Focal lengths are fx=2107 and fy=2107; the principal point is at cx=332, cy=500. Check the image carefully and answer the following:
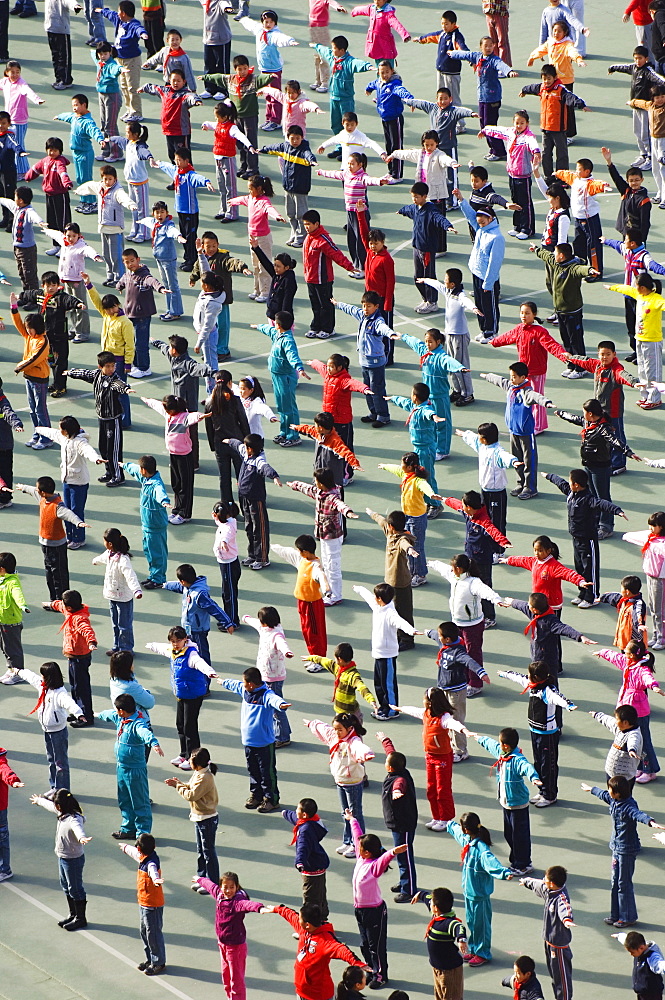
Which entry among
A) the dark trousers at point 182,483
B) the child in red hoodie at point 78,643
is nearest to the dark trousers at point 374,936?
the child in red hoodie at point 78,643

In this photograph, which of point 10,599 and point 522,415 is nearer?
point 10,599

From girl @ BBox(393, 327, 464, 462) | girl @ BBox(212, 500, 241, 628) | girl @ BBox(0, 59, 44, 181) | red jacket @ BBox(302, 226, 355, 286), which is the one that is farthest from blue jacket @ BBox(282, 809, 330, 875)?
girl @ BBox(0, 59, 44, 181)

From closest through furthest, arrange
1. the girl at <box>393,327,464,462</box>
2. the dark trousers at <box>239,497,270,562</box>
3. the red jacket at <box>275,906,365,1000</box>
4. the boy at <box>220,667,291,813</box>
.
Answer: the red jacket at <box>275,906,365,1000</box> → the boy at <box>220,667,291,813</box> → the dark trousers at <box>239,497,270,562</box> → the girl at <box>393,327,464,462</box>

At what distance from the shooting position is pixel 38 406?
2881 cm

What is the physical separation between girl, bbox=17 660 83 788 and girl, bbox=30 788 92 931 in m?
1.36

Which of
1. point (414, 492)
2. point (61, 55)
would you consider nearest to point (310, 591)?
point (414, 492)

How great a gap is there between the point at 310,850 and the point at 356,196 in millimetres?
15036

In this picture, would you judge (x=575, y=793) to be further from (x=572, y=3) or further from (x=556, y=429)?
(x=572, y=3)

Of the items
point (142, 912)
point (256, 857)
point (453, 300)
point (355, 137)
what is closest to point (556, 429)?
point (453, 300)

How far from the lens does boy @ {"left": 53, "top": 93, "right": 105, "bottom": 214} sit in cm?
3450

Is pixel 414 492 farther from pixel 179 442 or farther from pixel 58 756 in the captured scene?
pixel 58 756

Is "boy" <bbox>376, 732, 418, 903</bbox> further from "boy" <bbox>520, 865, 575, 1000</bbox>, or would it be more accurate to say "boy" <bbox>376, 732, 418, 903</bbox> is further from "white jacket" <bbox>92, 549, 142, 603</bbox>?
"white jacket" <bbox>92, 549, 142, 603</bbox>

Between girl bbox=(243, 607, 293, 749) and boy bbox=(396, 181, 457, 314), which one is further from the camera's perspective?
boy bbox=(396, 181, 457, 314)

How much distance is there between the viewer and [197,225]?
33531 millimetres
